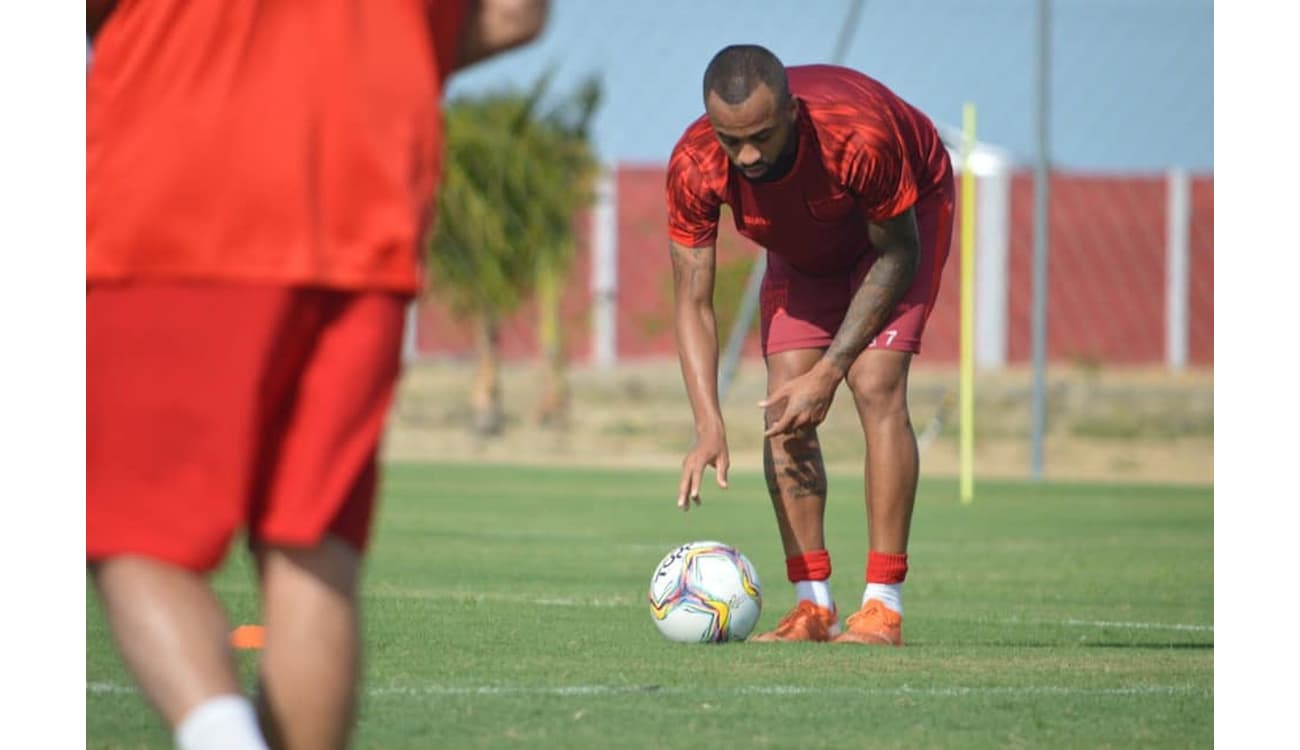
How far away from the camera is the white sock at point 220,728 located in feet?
9.64

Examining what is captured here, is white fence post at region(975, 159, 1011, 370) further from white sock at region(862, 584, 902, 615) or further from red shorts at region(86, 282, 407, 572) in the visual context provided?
red shorts at region(86, 282, 407, 572)

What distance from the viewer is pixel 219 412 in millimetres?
2988

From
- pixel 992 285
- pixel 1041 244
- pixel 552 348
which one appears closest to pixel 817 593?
pixel 1041 244

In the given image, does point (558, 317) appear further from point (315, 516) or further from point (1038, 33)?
point (315, 516)

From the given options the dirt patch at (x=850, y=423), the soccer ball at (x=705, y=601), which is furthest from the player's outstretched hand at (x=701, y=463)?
the dirt patch at (x=850, y=423)

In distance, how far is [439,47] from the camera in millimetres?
3369

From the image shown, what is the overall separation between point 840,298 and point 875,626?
109 cm

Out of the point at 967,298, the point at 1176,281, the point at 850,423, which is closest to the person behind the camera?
the point at 967,298

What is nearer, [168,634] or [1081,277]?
[168,634]

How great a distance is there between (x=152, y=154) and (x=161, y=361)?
302mm

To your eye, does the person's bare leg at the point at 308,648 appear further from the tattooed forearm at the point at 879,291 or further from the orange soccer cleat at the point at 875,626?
the orange soccer cleat at the point at 875,626

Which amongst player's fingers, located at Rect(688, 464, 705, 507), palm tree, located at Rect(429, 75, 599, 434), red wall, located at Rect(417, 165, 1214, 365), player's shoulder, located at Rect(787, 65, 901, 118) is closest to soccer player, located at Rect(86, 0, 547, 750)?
player's fingers, located at Rect(688, 464, 705, 507)

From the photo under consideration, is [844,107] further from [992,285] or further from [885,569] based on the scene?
[992,285]
